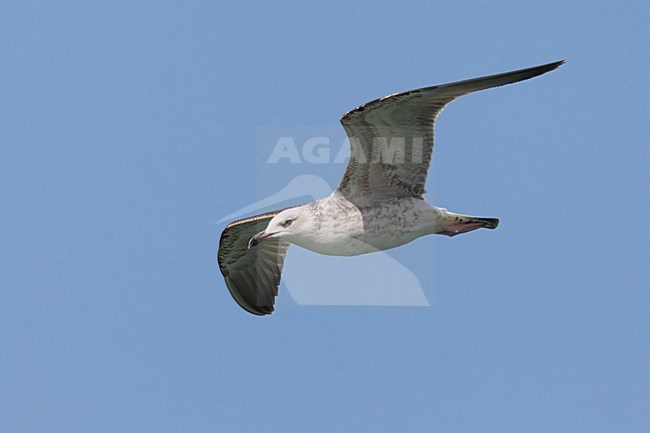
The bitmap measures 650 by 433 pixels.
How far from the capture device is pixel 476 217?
13.8 metres

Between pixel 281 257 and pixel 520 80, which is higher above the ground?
pixel 520 80

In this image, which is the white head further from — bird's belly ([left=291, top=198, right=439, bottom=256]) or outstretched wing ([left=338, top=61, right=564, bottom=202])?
outstretched wing ([left=338, top=61, right=564, bottom=202])

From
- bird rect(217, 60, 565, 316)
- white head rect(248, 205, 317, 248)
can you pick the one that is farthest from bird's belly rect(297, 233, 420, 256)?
white head rect(248, 205, 317, 248)

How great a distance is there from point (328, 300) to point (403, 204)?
298 cm

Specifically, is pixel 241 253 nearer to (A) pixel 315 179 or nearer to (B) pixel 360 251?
(A) pixel 315 179

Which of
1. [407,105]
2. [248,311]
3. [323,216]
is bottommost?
[248,311]

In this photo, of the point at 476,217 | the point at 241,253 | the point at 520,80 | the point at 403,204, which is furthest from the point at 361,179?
the point at 241,253

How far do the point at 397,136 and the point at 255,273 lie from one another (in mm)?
4501

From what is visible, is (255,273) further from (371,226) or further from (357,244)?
(371,226)

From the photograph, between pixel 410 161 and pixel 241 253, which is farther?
pixel 241 253

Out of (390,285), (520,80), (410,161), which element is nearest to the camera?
(520,80)

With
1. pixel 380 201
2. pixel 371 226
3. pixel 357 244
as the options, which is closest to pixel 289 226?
pixel 357 244

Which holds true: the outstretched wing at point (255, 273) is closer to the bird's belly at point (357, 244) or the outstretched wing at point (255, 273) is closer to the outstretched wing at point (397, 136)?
the bird's belly at point (357, 244)

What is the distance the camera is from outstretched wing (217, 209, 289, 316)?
16328 mm
